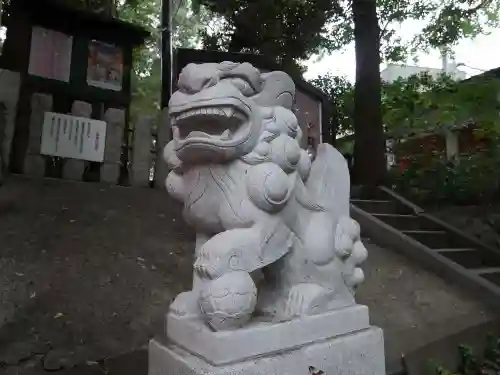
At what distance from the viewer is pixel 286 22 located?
7059 mm

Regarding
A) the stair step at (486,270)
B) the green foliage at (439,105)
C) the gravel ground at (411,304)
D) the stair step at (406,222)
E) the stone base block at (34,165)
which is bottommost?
the gravel ground at (411,304)

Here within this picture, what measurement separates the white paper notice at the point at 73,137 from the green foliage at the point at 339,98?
14.7 feet

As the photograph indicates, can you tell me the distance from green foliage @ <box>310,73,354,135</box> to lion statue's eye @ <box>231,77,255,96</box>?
669 cm

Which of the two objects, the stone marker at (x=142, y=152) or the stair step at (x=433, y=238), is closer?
the stair step at (x=433, y=238)

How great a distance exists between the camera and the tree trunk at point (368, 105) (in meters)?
6.57

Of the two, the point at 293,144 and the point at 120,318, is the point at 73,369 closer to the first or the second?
the point at 120,318

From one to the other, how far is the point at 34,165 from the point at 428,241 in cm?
454

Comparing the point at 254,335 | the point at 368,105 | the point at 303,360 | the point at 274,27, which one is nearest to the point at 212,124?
the point at 254,335

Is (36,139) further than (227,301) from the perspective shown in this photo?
Yes

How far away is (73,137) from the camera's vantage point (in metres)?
5.11

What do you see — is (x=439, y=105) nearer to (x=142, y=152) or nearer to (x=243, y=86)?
(x=142, y=152)

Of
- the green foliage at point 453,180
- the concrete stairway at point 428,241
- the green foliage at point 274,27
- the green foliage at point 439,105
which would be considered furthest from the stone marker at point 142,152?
the green foliage at point 453,180

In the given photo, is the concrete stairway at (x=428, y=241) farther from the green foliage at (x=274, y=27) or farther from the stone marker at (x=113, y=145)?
the stone marker at (x=113, y=145)

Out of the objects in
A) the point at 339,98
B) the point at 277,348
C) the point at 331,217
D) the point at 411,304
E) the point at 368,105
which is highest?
the point at 339,98
